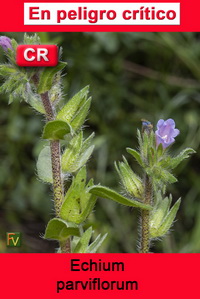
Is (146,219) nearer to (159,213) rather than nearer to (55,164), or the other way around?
(159,213)

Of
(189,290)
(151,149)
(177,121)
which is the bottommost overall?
(189,290)

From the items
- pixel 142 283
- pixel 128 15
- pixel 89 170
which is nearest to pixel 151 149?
pixel 142 283

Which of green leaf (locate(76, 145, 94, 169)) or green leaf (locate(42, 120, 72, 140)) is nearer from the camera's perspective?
green leaf (locate(42, 120, 72, 140))

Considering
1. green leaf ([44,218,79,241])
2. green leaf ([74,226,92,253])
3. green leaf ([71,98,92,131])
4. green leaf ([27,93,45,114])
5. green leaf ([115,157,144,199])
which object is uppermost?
green leaf ([27,93,45,114])

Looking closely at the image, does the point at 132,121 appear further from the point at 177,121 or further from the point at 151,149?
the point at 151,149

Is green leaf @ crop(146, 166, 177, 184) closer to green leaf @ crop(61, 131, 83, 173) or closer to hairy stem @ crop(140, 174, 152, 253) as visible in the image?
hairy stem @ crop(140, 174, 152, 253)

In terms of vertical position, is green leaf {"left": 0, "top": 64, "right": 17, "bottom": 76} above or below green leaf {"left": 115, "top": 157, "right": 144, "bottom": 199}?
above

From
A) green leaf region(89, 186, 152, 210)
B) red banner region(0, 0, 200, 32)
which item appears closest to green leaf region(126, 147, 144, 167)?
green leaf region(89, 186, 152, 210)
